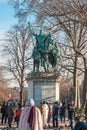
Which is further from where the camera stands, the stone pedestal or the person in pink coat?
the stone pedestal

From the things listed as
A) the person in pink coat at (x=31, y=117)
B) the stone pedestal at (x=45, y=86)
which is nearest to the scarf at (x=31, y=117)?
the person in pink coat at (x=31, y=117)

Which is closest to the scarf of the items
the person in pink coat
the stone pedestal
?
the person in pink coat

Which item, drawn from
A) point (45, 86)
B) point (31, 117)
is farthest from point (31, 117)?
point (45, 86)

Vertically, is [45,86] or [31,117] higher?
[45,86]

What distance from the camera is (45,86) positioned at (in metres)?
32.6

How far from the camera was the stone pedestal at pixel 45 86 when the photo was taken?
107 feet

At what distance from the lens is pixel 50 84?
32.5 meters

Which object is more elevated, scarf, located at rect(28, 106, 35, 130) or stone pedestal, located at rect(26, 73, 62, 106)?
stone pedestal, located at rect(26, 73, 62, 106)

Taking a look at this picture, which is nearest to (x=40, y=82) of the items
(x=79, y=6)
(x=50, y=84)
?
(x=50, y=84)

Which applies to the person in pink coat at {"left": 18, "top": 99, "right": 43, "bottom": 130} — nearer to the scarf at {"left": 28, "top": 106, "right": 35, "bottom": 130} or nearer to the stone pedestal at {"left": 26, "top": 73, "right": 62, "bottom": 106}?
the scarf at {"left": 28, "top": 106, "right": 35, "bottom": 130}

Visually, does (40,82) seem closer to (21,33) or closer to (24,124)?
(24,124)

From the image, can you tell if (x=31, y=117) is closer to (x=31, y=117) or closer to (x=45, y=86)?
(x=31, y=117)

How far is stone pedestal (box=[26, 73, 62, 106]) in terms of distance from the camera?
3247 cm

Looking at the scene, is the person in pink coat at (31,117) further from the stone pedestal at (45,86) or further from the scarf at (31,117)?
the stone pedestal at (45,86)
